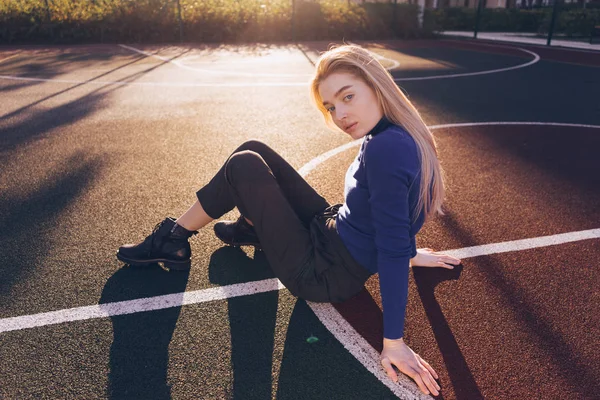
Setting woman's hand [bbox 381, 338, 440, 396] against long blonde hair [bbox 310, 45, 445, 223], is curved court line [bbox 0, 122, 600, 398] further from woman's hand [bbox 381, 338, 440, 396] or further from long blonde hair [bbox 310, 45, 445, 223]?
long blonde hair [bbox 310, 45, 445, 223]

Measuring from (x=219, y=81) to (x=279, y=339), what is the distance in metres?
8.49

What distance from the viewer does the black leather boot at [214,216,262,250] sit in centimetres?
344

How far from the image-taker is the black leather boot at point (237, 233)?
3.44 meters

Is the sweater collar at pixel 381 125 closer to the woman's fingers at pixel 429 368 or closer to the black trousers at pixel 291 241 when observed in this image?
the black trousers at pixel 291 241

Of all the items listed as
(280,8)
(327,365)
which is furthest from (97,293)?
(280,8)

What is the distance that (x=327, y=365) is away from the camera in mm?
2457

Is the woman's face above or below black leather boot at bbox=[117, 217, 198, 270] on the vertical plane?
above

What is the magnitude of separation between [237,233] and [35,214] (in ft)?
6.55

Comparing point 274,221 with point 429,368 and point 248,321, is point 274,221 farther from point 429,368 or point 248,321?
point 429,368

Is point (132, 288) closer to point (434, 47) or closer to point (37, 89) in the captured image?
point (37, 89)

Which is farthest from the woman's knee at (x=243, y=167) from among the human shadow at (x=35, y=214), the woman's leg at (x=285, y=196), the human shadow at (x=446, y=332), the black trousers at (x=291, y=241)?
the human shadow at (x=35, y=214)

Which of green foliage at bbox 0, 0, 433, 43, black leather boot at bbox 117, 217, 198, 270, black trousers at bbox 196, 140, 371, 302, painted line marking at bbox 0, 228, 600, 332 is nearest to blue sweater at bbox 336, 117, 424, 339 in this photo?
black trousers at bbox 196, 140, 371, 302

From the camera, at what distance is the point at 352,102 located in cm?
233

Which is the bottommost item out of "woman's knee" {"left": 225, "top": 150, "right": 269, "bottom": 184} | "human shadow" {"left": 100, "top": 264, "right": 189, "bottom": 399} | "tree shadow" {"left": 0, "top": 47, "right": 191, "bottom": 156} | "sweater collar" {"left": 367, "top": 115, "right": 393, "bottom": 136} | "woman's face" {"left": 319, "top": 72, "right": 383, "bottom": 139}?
"human shadow" {"left": 100, "top": 264, "right": 189, "bottom": 399}
